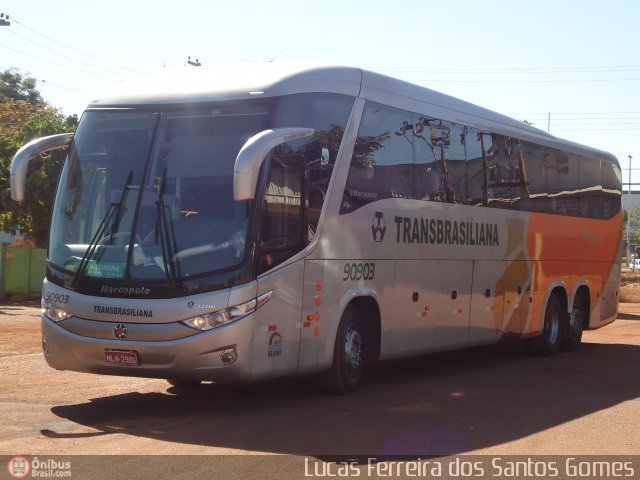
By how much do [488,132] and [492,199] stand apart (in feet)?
3.48

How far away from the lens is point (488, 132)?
51.1 ft

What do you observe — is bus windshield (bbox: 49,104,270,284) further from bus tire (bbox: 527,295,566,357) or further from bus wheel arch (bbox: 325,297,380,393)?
bus tire (bbox: 527,295,566,357)

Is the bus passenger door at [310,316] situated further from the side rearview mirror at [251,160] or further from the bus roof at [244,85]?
the bus roof at [244,85]

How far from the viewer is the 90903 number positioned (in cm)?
1155

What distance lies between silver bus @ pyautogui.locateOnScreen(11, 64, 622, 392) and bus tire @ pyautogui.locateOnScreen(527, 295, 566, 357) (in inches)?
166

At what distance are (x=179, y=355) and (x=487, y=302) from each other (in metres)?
6.91

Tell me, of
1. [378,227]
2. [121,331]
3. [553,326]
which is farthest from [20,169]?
[553,326]

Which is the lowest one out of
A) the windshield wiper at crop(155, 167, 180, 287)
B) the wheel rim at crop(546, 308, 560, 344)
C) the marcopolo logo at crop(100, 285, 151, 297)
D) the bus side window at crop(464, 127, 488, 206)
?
the wheel rim at crop(546, 308, 560, 344)

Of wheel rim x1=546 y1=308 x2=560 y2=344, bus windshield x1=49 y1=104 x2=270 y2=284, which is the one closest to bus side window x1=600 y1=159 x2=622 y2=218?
wheel rim x1=546 y1=308 x2=560 y2=344

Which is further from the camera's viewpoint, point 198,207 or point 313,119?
point 313,119

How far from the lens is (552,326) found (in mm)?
18047

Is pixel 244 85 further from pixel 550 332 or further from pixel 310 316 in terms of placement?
pixel 550 332

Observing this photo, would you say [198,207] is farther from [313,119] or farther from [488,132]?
[488,132]

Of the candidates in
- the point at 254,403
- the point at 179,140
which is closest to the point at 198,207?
the point at 179,140
